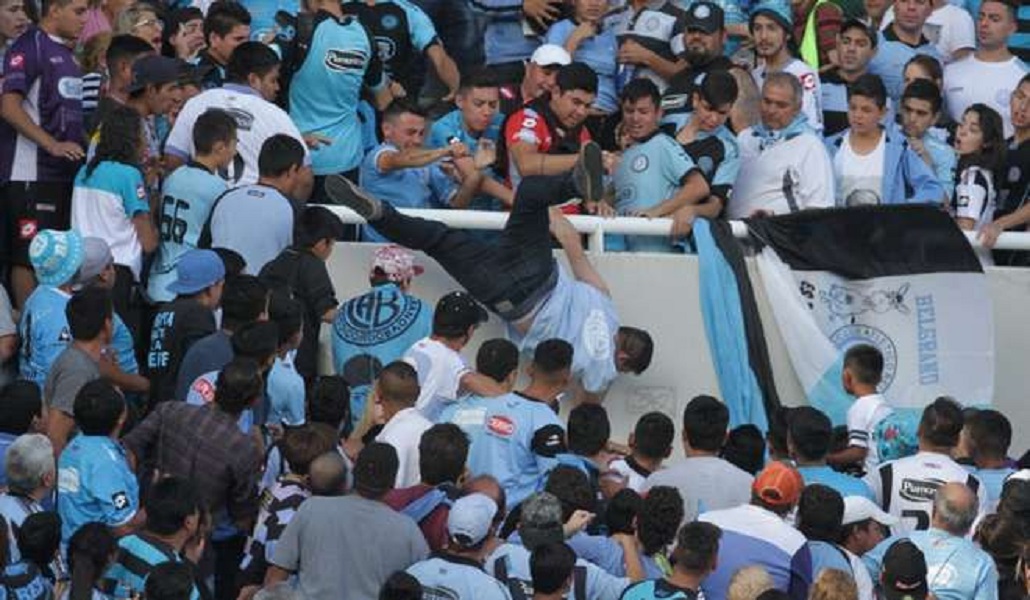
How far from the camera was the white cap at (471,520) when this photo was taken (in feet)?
41.8

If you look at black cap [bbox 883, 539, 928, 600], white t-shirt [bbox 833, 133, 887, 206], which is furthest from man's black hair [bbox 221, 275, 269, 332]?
white t-shirt [bbox 833, 133, 887, 206]

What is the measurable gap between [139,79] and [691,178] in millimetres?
3121

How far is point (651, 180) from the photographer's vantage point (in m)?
17.0

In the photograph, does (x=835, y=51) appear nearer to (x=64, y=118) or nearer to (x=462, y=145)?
(x=462, y=145)

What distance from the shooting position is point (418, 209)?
16562 millimetres

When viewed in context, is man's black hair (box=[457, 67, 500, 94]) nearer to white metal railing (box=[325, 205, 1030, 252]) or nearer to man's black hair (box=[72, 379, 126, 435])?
white metal railing (box=[325, 205, 1030, 252])

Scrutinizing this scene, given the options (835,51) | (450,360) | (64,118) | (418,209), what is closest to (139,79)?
(64,118)

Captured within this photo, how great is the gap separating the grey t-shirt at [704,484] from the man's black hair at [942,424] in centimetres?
105

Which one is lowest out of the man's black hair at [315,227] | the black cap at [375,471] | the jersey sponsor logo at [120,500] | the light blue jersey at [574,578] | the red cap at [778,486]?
the light blue jersey at [574,578]

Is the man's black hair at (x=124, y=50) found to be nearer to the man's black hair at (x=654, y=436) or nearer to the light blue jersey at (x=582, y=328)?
the light blue jersey at (x=582, y=328)

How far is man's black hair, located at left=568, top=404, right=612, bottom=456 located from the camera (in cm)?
1398

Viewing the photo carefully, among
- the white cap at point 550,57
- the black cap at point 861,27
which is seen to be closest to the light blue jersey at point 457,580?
the white cap at point 550,57

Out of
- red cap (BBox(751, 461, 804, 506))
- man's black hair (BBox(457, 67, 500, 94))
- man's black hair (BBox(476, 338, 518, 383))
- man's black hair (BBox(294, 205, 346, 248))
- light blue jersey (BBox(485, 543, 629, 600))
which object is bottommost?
light blue jersey (BBox(485, 543, 629, 600))

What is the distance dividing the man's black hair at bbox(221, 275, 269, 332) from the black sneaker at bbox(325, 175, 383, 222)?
106cm
